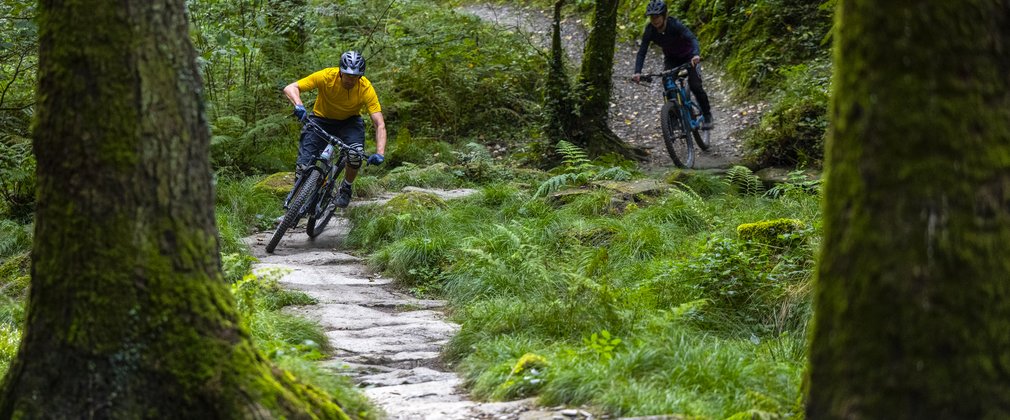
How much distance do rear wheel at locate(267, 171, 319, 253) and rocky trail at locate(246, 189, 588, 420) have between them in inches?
7.4

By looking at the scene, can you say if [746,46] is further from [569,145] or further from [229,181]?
[229,181]

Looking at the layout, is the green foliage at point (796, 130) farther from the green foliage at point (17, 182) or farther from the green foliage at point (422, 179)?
the green foliage at point (17, 182)

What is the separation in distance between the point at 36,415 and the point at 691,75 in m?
10.6

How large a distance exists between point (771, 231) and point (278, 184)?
7.56 meters

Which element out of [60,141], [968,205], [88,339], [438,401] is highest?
[60,141]

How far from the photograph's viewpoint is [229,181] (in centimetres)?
1251

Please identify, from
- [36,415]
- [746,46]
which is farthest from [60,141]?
[746,46]

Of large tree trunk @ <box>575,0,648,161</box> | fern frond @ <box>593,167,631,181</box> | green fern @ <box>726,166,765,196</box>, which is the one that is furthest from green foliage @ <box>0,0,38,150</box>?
green fern @ <box>726,166,765,196</box>

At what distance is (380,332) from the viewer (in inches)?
255

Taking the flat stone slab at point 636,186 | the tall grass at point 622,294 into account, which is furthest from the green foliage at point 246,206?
the flat stone slab at point 636,186

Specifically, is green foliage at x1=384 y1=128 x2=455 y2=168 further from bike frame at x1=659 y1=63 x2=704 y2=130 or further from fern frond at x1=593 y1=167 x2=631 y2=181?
bike frame at x1=659 y1=63 x2=704 y2=130

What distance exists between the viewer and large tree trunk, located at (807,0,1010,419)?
8.05ft

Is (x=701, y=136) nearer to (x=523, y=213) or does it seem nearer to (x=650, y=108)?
(x=650, y=108)

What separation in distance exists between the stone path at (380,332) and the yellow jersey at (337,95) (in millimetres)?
1604
